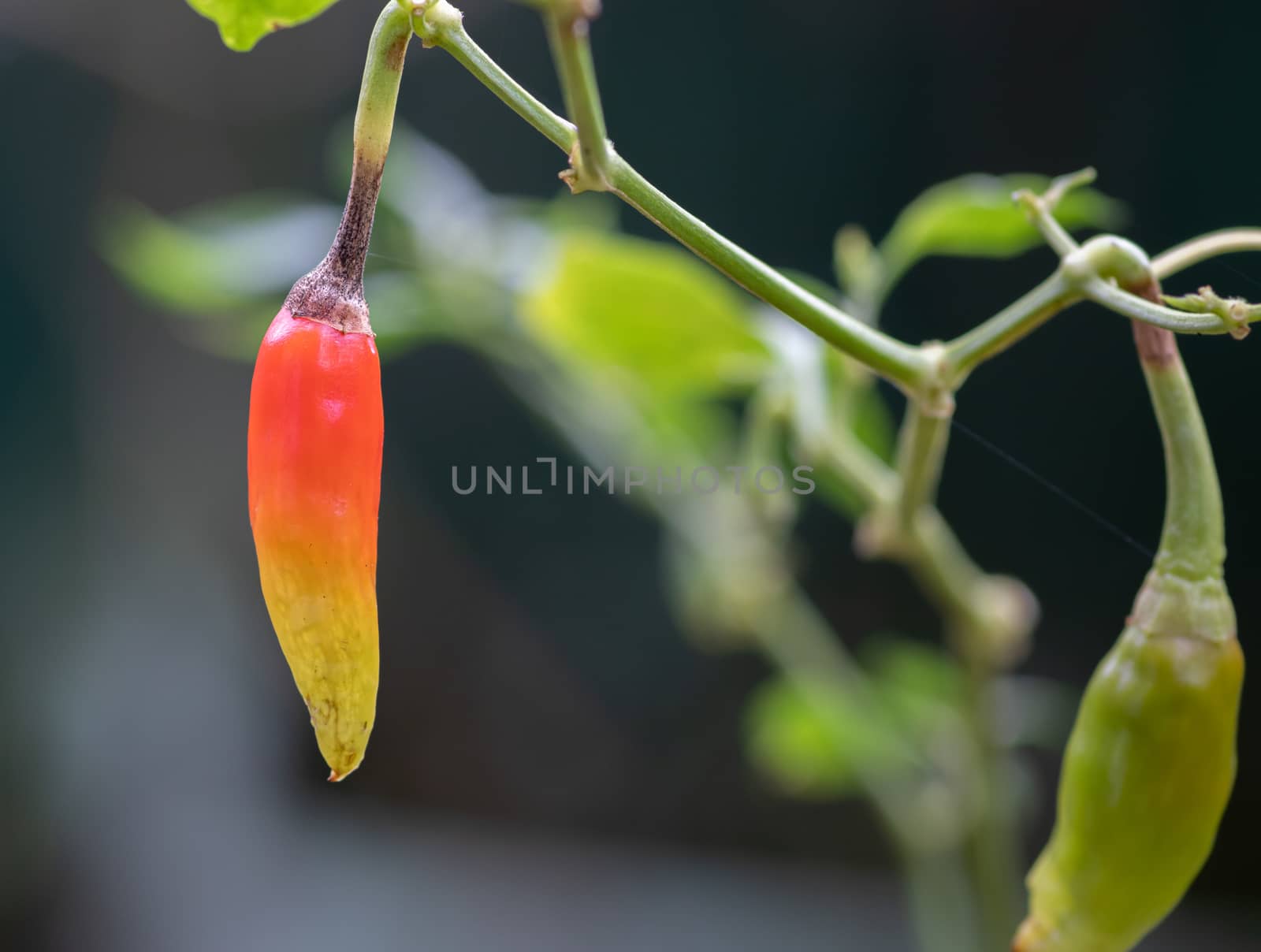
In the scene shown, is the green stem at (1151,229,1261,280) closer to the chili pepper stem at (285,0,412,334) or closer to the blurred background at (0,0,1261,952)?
the chili pepper stem at (285,0,412,334)

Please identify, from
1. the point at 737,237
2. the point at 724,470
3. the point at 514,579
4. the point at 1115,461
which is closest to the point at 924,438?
the point at 724,470

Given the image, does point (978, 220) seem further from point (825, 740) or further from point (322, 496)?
point (825, 740)

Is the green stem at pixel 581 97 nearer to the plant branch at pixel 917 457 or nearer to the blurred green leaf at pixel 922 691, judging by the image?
the plant branch at pixel 917 457

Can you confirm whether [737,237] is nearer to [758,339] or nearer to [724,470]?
[724,470]

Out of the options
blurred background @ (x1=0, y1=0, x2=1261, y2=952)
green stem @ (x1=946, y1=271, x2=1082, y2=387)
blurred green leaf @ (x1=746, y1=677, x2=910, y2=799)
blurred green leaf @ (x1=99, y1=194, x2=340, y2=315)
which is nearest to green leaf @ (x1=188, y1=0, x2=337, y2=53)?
green stem @ (x1=946, y1=271, x2=1082, y2=387)

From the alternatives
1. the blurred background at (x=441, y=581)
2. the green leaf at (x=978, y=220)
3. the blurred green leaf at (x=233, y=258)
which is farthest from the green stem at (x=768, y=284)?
the blurred background at (x=441, y=581)

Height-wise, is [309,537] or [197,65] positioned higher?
[197,65]

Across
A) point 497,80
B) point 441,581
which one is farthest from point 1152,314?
point 441,581
